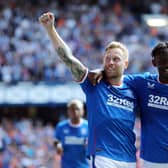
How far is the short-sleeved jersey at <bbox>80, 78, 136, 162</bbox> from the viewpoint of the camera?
629cm

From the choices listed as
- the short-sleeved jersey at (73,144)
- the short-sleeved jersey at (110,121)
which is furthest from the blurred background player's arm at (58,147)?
the short-sleeved jersey at (110,121)

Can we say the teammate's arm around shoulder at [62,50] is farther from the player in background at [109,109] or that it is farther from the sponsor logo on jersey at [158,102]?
the sponsor logo on jersey at [158,102]

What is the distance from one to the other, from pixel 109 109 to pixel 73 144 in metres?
5.05

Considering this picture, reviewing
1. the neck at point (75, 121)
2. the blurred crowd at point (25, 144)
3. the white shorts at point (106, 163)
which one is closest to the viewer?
the white shorts at point (106, 163)

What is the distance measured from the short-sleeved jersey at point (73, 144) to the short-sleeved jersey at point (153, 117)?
471cm

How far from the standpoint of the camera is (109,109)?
633cm

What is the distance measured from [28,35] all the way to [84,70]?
15.8 meters

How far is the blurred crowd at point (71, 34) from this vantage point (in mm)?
20328

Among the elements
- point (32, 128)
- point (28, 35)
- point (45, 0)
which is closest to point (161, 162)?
point (32, 128)

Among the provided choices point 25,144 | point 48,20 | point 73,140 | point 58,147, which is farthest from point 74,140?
point 25,144

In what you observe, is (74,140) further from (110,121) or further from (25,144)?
(25,144)

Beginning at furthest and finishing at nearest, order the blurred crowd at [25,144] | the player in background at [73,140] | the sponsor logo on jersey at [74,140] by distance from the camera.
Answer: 1. the blurred crowd at [25,144]
2. the sponsor logo on jersey at [74,140]
3. the player in background at [73,140]

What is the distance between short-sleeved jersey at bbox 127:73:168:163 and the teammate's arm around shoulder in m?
0.54

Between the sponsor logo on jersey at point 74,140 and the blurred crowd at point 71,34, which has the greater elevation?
the blurred crowd at point 71,34
